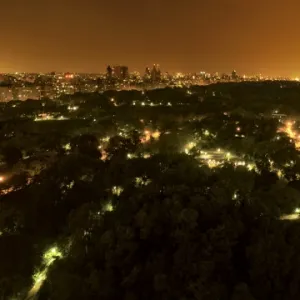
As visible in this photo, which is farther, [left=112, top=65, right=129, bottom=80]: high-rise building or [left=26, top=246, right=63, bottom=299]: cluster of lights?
[left=112, top=65, right=129, bottom=80]: high-rise building

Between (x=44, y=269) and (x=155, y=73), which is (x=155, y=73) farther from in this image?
(x=44, y=269)

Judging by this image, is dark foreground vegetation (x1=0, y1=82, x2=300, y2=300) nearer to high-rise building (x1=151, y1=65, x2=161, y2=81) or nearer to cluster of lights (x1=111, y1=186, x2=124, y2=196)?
cluster of lights (x1=111, y1=186, x2=124, y2=196)

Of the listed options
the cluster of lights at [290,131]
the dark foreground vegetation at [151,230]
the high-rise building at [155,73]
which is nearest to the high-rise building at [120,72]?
the high-rise building at [155,73]

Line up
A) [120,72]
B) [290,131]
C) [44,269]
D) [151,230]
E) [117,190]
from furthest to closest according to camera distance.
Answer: [120,72] < [290,131] < [117,190] < [44,269] < [151,230]

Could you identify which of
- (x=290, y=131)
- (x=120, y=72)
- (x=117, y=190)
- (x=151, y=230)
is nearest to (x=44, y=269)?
(x=151, y=230)

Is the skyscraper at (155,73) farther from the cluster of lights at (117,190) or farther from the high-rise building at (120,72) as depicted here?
the cluster of lights at (117,190)

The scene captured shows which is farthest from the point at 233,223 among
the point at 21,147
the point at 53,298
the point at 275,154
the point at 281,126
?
the point at 281,126

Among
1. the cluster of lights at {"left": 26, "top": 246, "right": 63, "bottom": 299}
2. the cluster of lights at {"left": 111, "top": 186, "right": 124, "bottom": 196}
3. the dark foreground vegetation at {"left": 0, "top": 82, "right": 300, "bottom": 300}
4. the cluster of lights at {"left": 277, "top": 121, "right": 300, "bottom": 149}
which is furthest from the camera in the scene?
the cluster of lights at {"left": 277, "top": 121, "right": 300, "bottom": 149}

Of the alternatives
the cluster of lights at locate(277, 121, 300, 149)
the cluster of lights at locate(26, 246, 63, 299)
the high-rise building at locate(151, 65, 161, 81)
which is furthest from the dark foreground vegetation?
the high-rise building at locate(151, 65, 161, 81)

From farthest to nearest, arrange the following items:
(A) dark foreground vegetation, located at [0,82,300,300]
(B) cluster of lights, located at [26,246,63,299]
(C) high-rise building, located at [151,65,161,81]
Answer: (C) high-rise building, located at [151,65,161,81], (B) cluster of lights, located at [26,246,63,299], (A) dark foreground vegetation, located at [0,82,300,300]

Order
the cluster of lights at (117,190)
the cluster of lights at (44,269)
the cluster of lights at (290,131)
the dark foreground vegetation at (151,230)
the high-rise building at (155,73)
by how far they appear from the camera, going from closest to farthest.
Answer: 1. the dark foreground vegetation at (151,230)
2. the cluster of lights at (44,269)
3. the cluster of lights at (117,190)
4. the cluster of lights at (290,131)
5. the high-rise building at (155,73)

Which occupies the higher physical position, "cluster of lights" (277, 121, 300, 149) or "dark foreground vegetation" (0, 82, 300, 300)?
"dark foreground vegetation" (0, 82, 300, 300)

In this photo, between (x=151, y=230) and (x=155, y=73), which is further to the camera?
(x=155, y=73)
